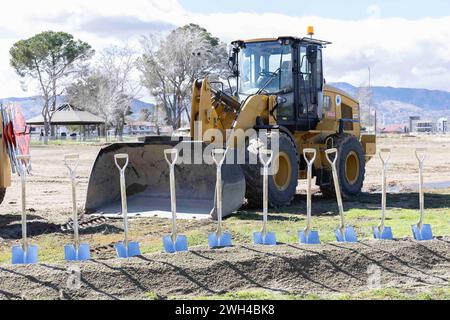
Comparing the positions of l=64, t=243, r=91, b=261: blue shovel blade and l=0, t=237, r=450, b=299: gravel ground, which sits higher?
l=64, t=243, r=91, b=261: blue shovel blade

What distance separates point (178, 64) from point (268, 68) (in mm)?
43970

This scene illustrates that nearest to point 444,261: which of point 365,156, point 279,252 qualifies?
point 279,252

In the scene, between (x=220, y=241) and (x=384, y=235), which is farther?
(x=384, y=235)

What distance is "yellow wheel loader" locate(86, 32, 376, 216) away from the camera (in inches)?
484

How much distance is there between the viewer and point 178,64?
188 feet

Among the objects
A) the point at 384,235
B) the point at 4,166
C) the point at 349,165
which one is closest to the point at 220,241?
the point at 384,235

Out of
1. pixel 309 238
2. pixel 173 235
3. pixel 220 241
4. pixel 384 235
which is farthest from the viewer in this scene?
pixel 384 235

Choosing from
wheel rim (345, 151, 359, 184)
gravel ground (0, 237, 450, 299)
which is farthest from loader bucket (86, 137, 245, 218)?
wheel rim (345, 151, 359, 184)

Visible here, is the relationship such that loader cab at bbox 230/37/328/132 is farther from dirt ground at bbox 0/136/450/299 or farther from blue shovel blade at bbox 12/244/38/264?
blue shovel blade at bbox 12/244/38/264

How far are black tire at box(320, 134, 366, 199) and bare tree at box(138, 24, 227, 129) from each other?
38356mm

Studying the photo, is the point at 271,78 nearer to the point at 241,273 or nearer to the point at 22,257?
the point at 241,273

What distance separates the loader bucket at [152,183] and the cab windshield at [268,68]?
228 cm
